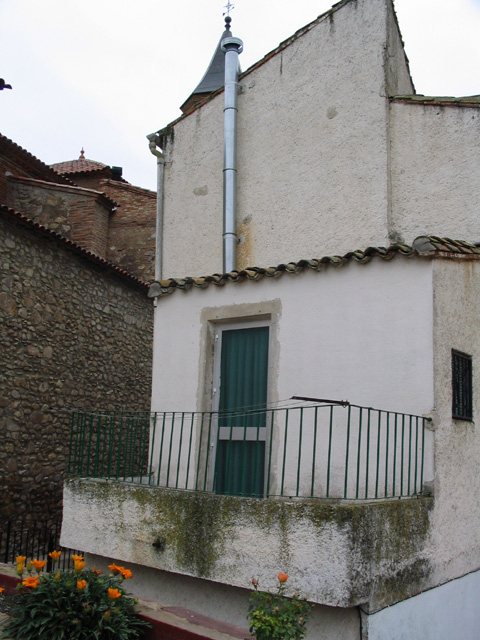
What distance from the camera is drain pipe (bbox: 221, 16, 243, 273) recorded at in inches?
343

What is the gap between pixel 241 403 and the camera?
638 centimetres

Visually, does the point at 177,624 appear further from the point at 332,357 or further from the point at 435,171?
the point at 435,171

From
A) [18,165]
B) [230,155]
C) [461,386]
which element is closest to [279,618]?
[461,386]

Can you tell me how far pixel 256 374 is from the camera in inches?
250

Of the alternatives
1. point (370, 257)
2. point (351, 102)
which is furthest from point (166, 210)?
point (370, 257)

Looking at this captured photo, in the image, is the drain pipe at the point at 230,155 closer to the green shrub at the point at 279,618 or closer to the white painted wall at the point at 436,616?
the white painted wall at the point at 436,616

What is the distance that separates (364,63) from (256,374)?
451cm

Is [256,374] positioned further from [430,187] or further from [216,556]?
[430,187]

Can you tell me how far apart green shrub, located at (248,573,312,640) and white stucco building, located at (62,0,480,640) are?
252 millimetres

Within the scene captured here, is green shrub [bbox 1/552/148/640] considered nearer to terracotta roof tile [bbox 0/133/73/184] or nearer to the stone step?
the stone step

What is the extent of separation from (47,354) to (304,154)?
5.28 metres

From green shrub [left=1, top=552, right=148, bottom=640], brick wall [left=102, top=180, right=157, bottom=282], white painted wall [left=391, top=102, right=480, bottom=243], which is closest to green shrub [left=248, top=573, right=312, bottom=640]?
green shrub [left=1, top=552, right=148, bottom=640]

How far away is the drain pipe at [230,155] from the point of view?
8711 mm

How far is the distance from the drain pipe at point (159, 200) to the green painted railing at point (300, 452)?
3.33 m
